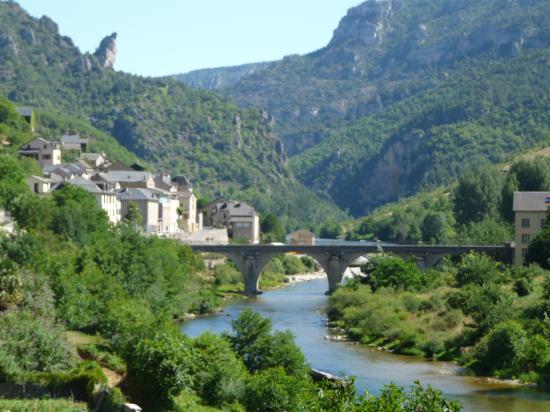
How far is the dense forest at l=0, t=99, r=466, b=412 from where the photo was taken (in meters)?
50.6

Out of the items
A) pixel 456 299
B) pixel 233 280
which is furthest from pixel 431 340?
pixel 233 280

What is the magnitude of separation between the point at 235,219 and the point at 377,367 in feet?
359

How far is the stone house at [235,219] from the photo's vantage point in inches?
7057

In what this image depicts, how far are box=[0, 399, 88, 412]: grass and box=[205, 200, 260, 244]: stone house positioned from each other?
407ft

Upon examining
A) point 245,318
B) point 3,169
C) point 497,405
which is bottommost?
point 497,405

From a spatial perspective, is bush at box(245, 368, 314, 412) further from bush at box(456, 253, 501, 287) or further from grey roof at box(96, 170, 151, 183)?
grey roof at box(96, 170, 151, 183)

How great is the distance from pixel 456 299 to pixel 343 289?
23.3m

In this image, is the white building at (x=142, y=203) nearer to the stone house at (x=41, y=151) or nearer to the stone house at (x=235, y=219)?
the stone house at (x=41, y=151)

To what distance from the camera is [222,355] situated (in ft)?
188

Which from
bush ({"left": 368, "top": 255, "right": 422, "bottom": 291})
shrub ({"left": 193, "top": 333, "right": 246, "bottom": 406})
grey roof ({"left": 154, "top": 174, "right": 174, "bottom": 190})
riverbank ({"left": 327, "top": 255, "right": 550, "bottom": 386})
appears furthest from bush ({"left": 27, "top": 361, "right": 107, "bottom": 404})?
grey roof ({"left": 154, "top": 174, "right": 174, "bottom": 190})

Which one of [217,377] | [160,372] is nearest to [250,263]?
[217,377]

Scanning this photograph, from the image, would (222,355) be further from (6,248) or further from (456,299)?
(456,299)

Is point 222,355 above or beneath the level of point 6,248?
beneath

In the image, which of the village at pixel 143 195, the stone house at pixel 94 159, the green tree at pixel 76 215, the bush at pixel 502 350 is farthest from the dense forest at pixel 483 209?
the bush at pixel 502 350
